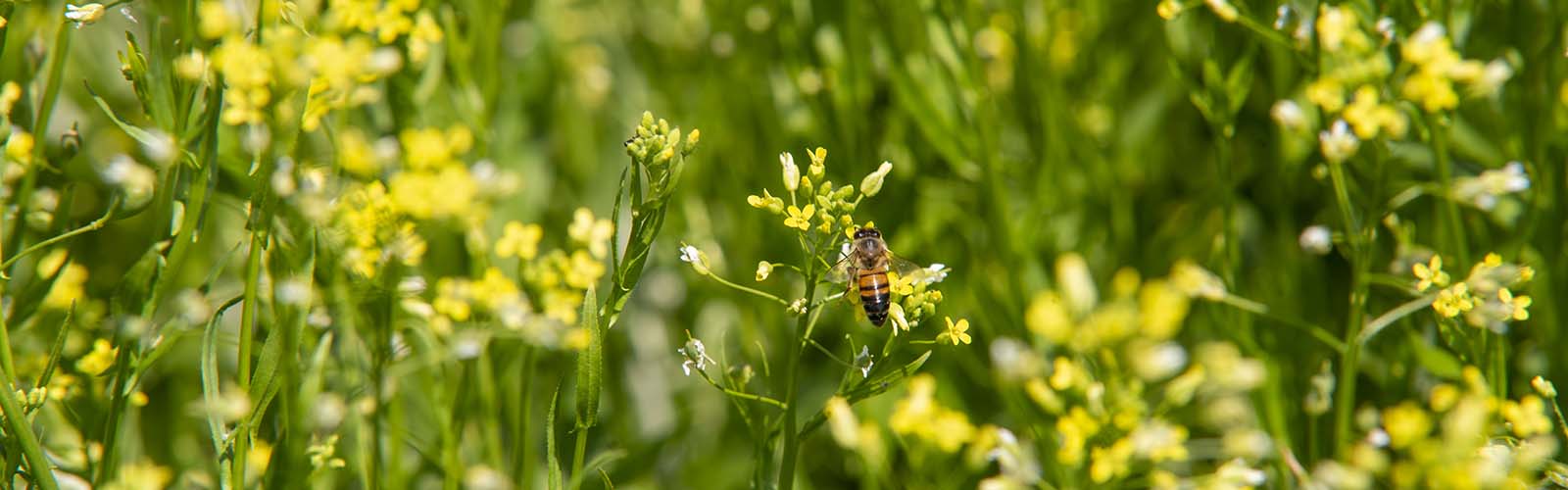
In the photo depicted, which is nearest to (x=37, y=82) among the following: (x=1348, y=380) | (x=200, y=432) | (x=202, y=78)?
(x=202, y=78)

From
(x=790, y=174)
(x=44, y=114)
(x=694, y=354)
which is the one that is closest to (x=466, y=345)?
(x=694, y=354)

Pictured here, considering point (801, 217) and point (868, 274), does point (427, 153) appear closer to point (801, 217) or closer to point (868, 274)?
point (801, 217)

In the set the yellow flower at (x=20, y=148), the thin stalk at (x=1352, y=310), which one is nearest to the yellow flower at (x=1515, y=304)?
the thin stalk at (x=1352, y=310)

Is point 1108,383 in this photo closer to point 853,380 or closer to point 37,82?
point 853,380

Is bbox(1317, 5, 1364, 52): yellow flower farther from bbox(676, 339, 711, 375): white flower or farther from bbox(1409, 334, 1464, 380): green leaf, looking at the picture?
bbox(676, 339, 711, 375): white flower

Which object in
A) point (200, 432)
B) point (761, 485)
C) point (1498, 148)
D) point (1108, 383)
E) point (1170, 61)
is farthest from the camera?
point (200, 432)

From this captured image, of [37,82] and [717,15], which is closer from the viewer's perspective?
[37,82]

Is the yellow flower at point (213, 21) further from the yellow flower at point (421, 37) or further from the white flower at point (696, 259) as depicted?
the white flower at point (696, 259)
